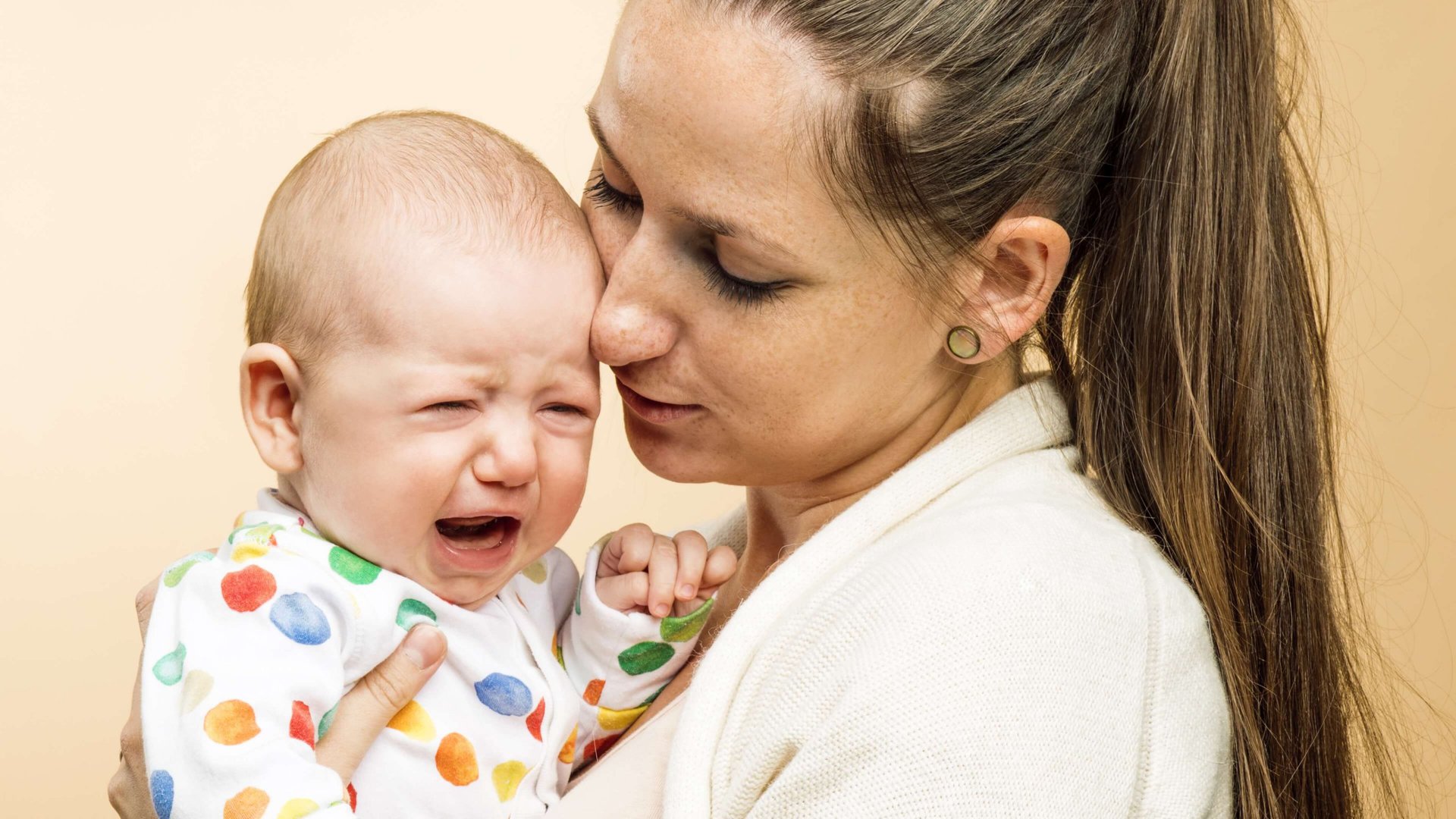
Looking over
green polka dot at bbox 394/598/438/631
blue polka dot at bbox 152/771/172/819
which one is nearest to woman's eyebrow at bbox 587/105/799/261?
green polka dot at bbox 394/598/438/631

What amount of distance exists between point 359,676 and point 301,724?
0.13 metres

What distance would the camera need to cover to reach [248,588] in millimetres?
1367

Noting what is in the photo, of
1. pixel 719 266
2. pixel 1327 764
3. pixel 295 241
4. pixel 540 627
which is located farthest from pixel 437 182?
pixel 1327 764

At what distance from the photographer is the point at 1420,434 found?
9.80ft

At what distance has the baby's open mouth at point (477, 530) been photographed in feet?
5.01

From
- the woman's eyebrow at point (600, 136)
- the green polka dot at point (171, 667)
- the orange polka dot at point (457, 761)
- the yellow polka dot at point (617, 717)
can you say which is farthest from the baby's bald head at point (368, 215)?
the yellow polka dot at point (617, 717)

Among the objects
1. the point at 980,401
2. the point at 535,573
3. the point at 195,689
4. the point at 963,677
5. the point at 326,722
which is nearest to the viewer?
the point at 963,677

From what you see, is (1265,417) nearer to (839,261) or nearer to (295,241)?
(839,261)

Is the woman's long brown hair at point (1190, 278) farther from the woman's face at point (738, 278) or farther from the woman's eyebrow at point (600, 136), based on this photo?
the woman's eyebrow at point (600, 136)

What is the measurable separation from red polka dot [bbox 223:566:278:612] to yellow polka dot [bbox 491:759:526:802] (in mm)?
320

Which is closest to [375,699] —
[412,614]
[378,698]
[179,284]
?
[378,698]

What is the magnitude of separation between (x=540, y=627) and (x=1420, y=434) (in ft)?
6.89

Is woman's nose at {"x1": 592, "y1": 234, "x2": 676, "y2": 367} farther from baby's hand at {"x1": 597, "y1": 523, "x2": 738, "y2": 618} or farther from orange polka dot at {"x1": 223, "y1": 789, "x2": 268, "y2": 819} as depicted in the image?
orange polka dot at {"x1": 223, "y1": 789, "x2": 268, "y2": 819}

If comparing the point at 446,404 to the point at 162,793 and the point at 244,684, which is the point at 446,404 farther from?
the point at 162,793
